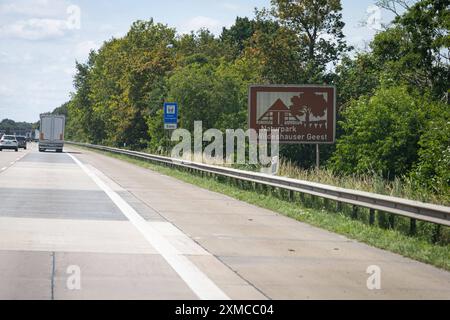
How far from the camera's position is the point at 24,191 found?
75.7 ft

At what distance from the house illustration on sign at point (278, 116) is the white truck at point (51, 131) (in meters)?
38.5

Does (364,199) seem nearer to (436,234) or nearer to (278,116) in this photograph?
(436,234)

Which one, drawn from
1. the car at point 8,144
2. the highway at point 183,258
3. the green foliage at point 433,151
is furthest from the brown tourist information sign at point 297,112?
the car at point 8,144

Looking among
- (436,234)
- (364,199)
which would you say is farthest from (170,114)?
(436,234)

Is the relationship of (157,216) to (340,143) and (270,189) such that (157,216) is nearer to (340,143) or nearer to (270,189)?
(270,189)

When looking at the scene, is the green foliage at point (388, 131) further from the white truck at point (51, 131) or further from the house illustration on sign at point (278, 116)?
the white truck at point (51, 131)

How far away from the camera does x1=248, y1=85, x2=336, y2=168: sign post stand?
34812 millimetres

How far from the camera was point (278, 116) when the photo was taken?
35.1m

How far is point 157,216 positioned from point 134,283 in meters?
8.05

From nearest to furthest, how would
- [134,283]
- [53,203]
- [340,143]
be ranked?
[134,283] → [53,203] → [340,143]

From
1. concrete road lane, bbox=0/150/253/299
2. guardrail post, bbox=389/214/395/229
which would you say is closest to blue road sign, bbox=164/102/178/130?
concrete road lane, bbox=0/150/253/299

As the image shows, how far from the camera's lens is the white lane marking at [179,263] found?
854 cm

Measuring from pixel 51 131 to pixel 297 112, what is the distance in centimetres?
3964

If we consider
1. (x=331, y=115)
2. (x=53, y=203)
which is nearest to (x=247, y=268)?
(x=53, y=203)
